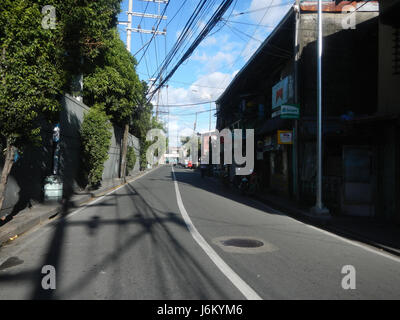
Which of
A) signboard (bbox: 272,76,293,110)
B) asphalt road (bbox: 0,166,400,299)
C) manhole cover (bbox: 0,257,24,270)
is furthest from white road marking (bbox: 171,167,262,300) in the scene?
signboard (bbox: 272,76,293,110)

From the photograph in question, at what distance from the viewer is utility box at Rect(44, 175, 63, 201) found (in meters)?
10.8

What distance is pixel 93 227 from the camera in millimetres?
8141

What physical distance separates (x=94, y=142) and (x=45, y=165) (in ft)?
12.0

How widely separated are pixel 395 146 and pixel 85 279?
9.73 m

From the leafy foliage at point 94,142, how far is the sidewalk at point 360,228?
9.43 m

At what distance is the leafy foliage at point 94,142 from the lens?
615 inches

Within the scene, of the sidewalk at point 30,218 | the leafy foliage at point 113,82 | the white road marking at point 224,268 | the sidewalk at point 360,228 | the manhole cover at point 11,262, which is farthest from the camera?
the leafy foliage at point 113,82

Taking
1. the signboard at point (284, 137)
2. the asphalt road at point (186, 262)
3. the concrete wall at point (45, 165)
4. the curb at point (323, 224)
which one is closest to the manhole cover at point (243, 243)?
the asphalt road at point (186, 262)

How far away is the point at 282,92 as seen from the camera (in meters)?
16.2

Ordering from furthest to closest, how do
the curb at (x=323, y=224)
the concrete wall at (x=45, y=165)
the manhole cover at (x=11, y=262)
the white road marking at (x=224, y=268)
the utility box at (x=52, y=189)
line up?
the utility box at (x=52, y=189) → the concrete wall at (x=45, y=165) → the curb at (x=323, y=224) → the manhole cover at (x=11, y=262) → the white road marking at (x=224, y=268)

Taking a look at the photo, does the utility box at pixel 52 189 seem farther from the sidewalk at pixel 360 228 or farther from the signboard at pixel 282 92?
the signboard at pixel 282 92

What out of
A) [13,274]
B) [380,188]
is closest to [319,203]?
[380,188]

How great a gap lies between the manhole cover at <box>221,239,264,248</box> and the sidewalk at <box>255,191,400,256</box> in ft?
9.30

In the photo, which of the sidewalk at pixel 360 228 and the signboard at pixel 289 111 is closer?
the sidewalk at pixel 360 228
